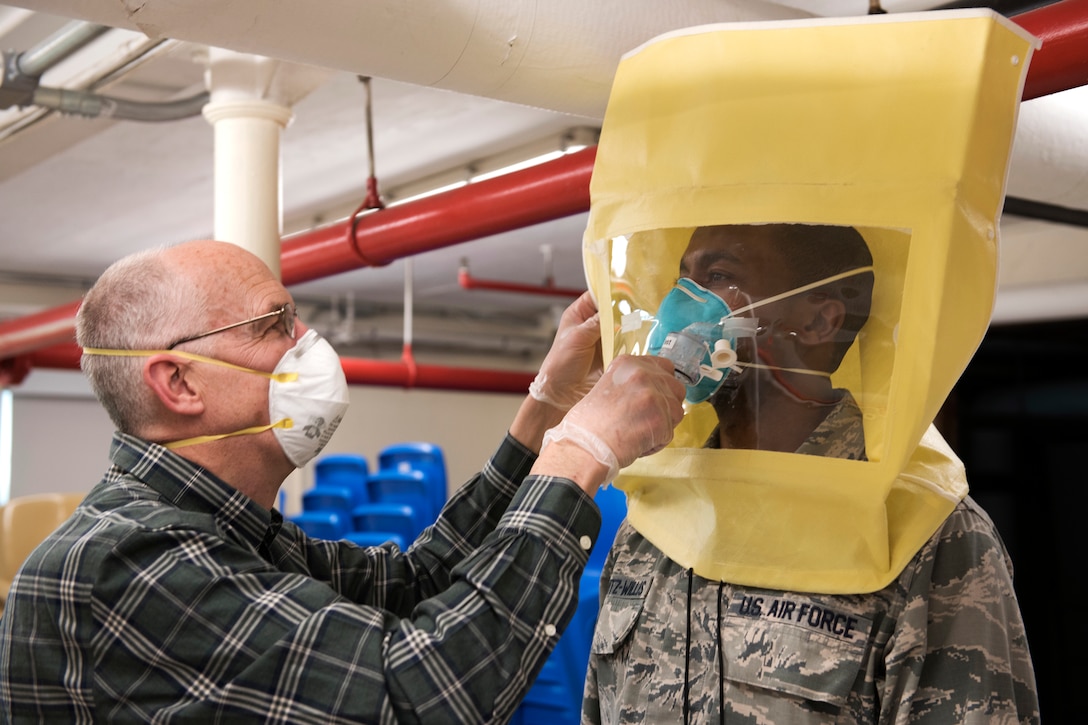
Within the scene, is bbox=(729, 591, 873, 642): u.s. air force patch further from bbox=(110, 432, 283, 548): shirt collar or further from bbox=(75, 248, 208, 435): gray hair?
bbox=(75, 248, 208, 435): gray hair

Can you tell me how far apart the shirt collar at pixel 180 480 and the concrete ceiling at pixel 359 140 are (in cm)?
82

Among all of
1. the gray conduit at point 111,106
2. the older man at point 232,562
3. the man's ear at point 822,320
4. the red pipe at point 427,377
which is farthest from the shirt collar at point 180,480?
the red pipe at point 427,377

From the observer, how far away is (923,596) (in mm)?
1409

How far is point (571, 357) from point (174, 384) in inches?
26.5

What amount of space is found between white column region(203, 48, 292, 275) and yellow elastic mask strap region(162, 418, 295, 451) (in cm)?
183

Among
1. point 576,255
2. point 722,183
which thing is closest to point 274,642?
point 722,183

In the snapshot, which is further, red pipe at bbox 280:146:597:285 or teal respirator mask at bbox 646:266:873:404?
red pipe at bbox 280:146:597:285

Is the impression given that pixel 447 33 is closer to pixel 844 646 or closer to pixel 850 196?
pixel 850 196

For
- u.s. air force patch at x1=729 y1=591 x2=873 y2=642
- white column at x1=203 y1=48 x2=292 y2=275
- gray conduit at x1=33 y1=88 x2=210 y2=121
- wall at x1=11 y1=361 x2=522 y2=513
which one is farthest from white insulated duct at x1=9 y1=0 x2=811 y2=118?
wall at x1=11 y1=361 x2=522 y2=513

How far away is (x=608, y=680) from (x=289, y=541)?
1.95 feet

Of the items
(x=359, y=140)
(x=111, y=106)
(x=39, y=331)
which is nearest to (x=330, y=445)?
(x=39, y=331)

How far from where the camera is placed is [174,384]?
1545 millimetres

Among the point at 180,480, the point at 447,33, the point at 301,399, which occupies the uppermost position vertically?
the point at 447,33

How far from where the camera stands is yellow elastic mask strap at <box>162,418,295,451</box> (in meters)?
1.56
